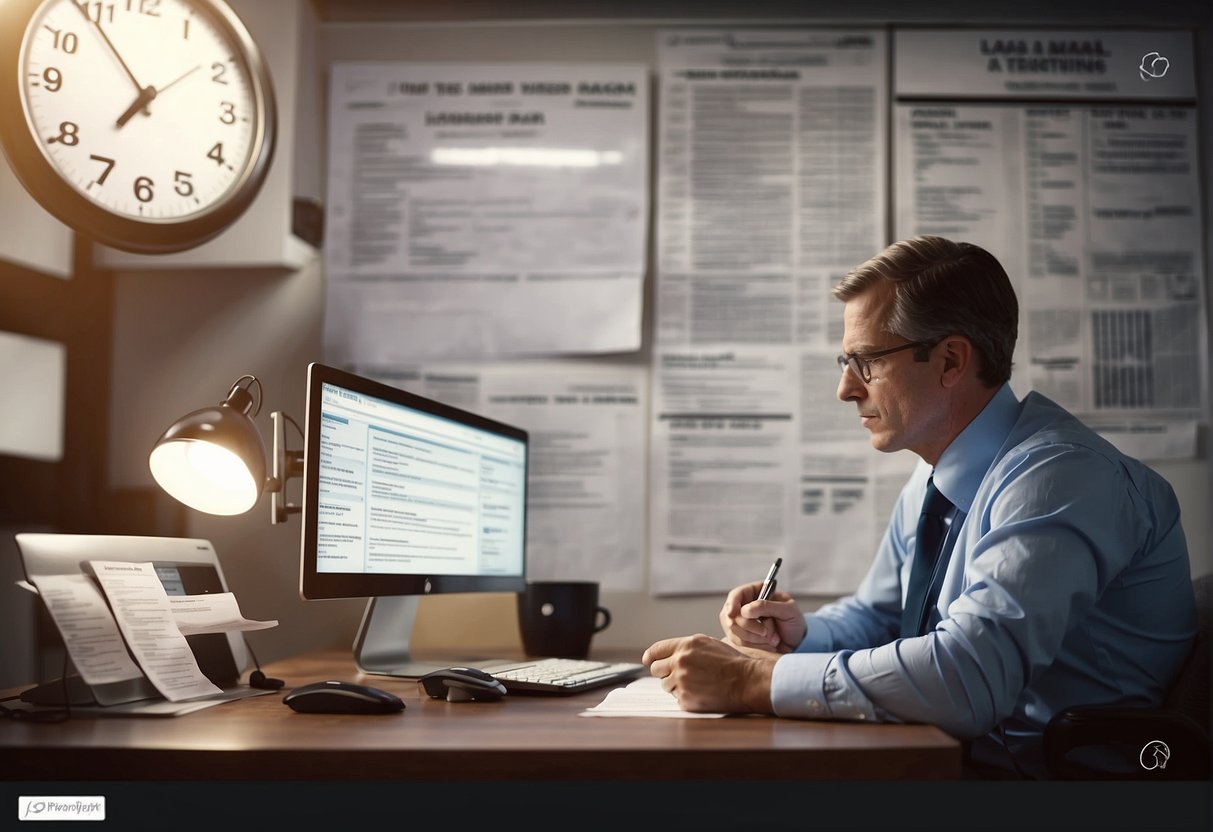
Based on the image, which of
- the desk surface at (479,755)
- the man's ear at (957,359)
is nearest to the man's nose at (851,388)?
the man's ear at (957,359)

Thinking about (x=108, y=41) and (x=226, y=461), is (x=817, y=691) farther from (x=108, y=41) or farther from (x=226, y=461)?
(x=108, y=41)

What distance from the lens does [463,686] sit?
106 cm

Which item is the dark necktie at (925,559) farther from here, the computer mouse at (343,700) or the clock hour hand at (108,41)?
the clock hour hand at (108,41)

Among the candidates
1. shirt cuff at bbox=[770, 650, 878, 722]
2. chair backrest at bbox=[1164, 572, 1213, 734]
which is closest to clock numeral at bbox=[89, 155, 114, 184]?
shirt cuff at bbox=[770, 650, 878, 722]

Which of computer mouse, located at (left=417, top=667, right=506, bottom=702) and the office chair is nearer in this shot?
the office chair

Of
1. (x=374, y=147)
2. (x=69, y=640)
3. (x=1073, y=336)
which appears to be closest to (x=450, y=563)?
(x=69, y=640)

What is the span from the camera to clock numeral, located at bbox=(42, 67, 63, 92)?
1292 millimetres

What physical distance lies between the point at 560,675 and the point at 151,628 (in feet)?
1.50

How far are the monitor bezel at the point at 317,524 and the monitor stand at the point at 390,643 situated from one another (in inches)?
2.3

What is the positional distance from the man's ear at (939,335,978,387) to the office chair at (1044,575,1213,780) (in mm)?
418

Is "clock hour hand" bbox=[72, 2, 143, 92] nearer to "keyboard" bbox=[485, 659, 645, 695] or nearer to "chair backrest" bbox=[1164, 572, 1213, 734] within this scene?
"keyboard" bbox=[485, 659, 645, 695]

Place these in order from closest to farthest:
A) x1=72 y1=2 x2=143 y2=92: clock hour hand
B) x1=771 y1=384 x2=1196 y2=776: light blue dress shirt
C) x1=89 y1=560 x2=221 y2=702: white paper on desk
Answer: x1=771 y1=384 x2=1196 y2=776: light blue dress shirt → x1=89 y1=560 x2=221 y2=702: white paper on desk → x1=72 y1=2 x2=143 y2=92: clock hour hand

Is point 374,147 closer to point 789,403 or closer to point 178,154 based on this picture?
point 178,154

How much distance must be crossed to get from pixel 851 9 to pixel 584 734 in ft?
4.69
